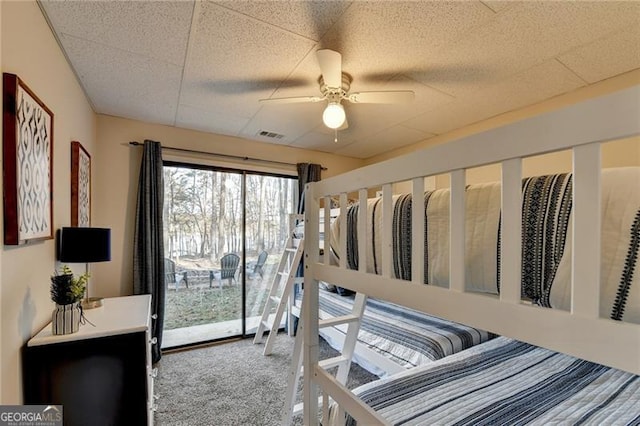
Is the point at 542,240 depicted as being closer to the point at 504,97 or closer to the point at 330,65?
the point at 330,65

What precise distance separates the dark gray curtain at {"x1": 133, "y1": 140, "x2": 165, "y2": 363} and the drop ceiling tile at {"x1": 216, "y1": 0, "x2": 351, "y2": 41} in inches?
73.5

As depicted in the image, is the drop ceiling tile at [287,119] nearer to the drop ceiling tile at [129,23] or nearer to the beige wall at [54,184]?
the drop ceiling tile at [129,23]

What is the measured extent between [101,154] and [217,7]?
2024 mm

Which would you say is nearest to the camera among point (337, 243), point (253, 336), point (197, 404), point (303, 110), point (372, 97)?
point (337, 243)

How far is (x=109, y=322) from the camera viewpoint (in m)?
1.54

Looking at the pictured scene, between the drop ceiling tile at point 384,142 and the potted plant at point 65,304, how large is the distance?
2834 millimetres

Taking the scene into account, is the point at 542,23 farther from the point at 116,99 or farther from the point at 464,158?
the point at 116,99

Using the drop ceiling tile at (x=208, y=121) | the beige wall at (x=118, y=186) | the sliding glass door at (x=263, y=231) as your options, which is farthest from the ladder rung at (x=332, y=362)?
the drop ceiling tile at (x=208, y=121)

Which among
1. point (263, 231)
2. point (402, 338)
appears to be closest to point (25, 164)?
point (402, 338)

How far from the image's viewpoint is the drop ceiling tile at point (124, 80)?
1744 millimetres

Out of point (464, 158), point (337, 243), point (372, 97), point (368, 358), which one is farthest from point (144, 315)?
point (372, 97)

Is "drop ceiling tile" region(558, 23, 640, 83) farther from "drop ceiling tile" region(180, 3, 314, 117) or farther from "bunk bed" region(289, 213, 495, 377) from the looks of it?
"bunk bed" region(289, 213, 495, 377)

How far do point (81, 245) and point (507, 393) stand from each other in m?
2.25

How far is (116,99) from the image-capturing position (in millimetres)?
2348
